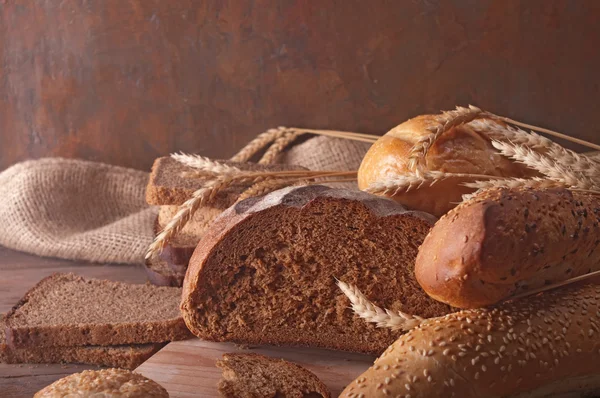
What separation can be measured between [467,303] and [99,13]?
349cm

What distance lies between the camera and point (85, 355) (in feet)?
9.40

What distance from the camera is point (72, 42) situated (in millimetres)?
4863

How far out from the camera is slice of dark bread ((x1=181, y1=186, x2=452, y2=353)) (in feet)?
8.88

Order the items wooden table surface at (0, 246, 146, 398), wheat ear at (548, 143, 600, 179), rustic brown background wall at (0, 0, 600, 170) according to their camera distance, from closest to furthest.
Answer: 1. wheat ear at (548, 143, 600, 179)
2. wooden table surface at (0, 246, 146, 398)
3. rustic brown background wall at (0, 0, 600, 170)

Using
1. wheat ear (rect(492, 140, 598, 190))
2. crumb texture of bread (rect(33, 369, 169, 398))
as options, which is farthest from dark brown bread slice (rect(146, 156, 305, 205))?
wheat ear (rect(492, 140, 598, 190))

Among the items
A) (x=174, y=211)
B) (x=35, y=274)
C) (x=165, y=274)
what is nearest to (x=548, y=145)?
(x=165, y=274)

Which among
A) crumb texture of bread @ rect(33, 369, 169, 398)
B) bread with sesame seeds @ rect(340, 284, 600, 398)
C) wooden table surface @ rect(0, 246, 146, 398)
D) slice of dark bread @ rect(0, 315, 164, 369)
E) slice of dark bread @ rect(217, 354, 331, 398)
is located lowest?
wooden table surface @ rect(0, 246, 146, 398)

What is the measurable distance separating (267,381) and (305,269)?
551 mm

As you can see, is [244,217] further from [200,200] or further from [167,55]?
[167,55]

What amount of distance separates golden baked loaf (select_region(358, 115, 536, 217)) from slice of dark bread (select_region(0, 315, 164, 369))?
3.77 ft

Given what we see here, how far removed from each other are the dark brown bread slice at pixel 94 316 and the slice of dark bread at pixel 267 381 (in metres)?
0.49

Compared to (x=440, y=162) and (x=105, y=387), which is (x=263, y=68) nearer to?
(x=440, y=162)

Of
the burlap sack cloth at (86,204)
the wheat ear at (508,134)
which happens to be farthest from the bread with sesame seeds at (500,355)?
the burlap sack cloth at (86,204)

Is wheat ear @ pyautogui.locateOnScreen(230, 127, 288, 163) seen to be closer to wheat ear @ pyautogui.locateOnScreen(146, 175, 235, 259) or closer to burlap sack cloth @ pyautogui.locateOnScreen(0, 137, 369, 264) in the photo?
burlap sack cloth @ pyautogui.locateOnScreen(0, 137, 369, 264)
